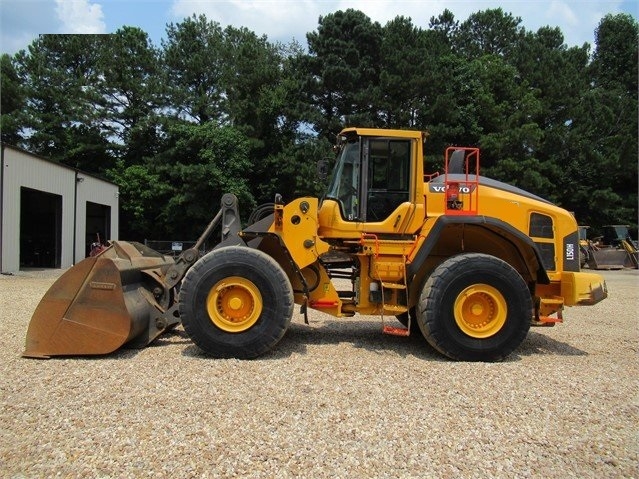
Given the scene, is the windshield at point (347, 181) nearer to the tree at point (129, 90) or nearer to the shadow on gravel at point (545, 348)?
the shadow on gravel at point (545, 348)

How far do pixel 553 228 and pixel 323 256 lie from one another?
2831 mm

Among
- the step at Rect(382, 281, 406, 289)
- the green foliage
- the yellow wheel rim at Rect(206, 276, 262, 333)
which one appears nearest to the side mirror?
the step at Rect(382, 281, 406, 289)

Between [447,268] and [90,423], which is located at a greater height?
[447,268]

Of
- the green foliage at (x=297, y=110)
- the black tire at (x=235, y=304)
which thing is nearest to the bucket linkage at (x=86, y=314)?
the black tire at (x=235, y=304)

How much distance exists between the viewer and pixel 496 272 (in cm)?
600

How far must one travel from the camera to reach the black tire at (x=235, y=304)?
19.0 feet

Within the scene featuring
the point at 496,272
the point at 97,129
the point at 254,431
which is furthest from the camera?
the point at 97,129

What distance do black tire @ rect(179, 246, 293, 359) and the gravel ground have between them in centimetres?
26

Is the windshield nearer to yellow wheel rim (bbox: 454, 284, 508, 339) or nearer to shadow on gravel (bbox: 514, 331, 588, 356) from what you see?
yellow wheel rim (bbox: 454, 284, 508, 339)

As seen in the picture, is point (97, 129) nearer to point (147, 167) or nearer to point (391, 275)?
point (147, 167)

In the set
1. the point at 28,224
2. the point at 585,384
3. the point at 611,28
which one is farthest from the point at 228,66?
the point at 585,384

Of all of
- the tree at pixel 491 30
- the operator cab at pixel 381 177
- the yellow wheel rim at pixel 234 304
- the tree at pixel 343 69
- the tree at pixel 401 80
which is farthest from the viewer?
the tree at pixel 491 30

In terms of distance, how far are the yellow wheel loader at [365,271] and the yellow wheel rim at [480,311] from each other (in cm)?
1

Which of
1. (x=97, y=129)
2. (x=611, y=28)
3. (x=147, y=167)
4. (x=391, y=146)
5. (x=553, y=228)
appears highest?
(x=611, y=28)
